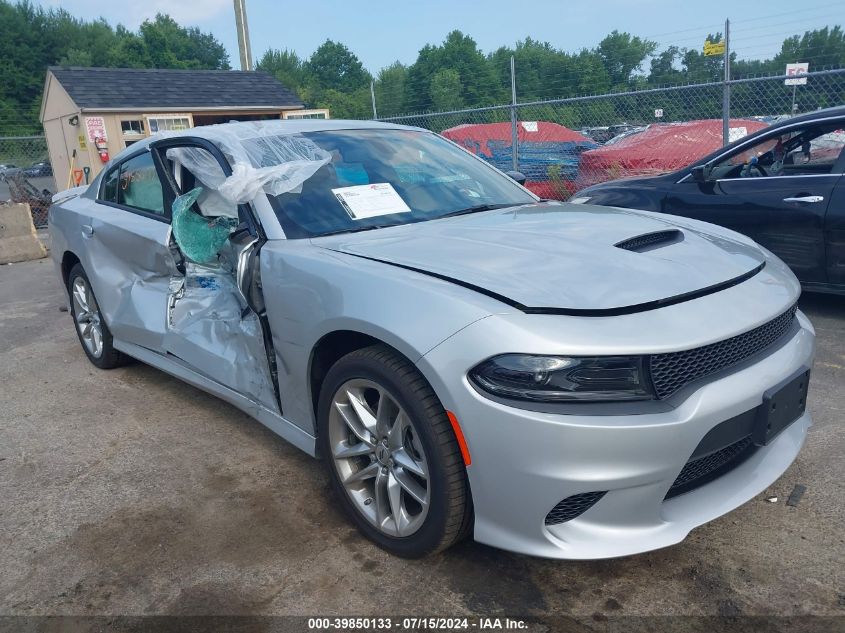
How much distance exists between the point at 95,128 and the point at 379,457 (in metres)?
15.0

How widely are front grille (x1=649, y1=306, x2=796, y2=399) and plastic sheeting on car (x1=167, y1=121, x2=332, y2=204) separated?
181 centimetres

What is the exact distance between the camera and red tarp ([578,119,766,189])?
9352 mm

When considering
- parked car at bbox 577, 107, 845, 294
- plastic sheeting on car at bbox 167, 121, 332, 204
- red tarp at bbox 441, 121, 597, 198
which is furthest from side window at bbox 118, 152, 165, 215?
red tarp at bbox 441, 121, 597, 198

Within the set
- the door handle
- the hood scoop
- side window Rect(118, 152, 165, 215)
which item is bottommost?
the door handle

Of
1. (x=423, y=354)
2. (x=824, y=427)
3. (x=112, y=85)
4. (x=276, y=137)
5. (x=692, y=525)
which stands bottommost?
(x=824, y=427)

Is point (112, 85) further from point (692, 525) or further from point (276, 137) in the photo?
point (692, 525)

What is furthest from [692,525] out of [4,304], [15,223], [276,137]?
[15,223]

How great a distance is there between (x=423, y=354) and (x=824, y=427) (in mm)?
2275

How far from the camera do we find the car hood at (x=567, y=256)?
214 cm

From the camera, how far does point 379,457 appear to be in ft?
8.17

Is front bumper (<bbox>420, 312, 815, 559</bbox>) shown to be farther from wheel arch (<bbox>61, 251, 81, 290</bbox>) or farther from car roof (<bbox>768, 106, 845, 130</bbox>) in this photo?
wheel arch (<bbox>61, 251, 81, 290</bbox>)

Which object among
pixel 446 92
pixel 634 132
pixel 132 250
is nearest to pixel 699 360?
pixel 132 250

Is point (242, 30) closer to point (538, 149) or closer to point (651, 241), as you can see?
point (538, 149)

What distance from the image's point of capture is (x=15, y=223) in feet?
33.3
